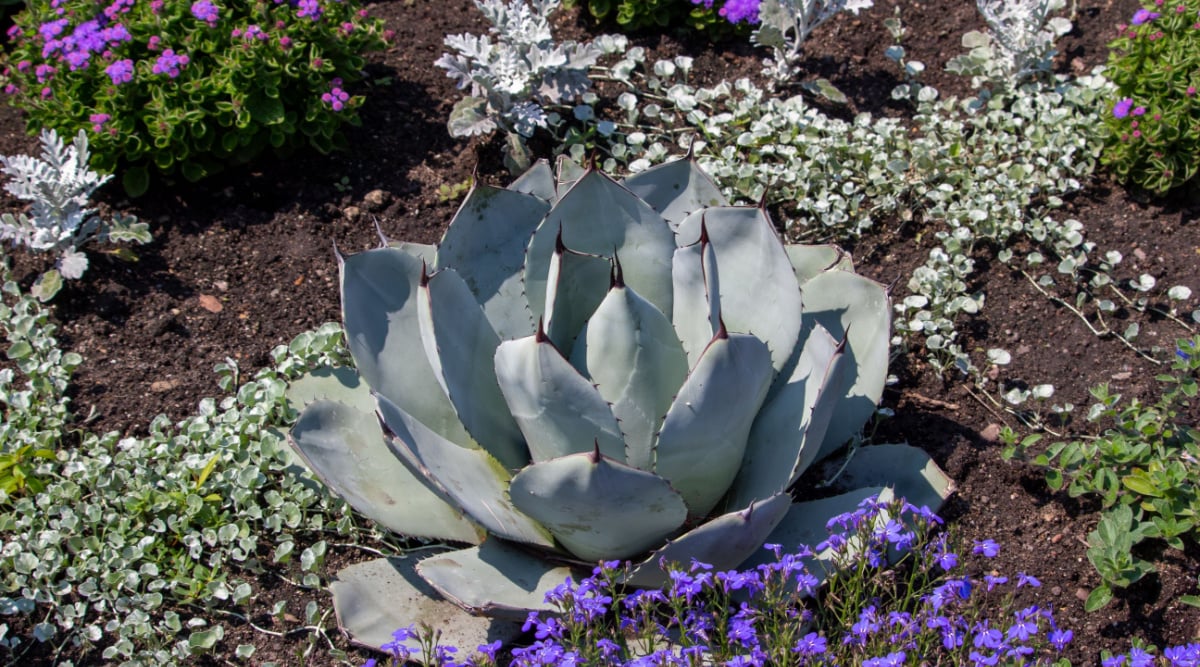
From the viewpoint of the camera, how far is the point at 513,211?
8.73 ft

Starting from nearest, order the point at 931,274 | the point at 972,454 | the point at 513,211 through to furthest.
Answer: the point at 513,211 < the point at 972,454 < the point at 931,274

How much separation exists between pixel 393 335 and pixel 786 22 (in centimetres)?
205

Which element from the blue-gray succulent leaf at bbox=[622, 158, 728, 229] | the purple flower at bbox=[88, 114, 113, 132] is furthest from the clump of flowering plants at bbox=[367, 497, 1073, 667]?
the purple flower at bbox=[88, 114, 113, 132]

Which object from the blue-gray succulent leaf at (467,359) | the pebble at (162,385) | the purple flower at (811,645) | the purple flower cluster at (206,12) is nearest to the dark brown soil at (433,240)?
the pebble at (162,385)

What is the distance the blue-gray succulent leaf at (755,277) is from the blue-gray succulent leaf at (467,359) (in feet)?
1.71

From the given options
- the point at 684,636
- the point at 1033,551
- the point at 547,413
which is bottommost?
the point at 1033,551

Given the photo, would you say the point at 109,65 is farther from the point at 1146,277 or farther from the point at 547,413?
the point at 1146,277

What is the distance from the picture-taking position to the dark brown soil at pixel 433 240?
9.04 ft

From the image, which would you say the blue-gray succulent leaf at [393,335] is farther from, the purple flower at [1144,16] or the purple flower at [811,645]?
the purple flower at [1144,16]

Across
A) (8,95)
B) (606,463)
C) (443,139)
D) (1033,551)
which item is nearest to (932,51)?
(443,139)

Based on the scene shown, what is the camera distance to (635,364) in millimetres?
2285

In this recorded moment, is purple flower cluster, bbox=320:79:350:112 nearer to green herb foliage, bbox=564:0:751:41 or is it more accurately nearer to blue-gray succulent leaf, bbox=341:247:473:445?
green herb foliage, bbox=564:0:751:41

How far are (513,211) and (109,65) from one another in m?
1.59

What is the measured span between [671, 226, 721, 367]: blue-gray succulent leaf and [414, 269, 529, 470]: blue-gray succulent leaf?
403 mm
